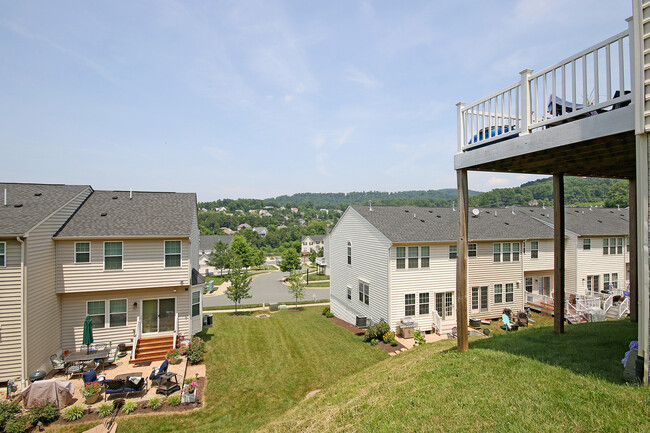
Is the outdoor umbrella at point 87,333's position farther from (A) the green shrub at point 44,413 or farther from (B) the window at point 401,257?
(B) the window at point 401,257

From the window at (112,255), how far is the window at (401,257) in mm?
14191

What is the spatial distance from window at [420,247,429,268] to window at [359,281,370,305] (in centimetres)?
374

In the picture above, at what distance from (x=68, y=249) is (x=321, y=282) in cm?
3958

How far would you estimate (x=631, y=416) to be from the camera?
417 cm

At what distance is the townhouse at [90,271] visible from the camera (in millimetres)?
12008

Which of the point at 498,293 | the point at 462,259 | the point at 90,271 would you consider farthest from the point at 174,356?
the point at 498,293

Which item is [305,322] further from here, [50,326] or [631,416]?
[631,416]

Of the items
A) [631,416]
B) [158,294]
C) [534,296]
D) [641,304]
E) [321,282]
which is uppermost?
[641,304]

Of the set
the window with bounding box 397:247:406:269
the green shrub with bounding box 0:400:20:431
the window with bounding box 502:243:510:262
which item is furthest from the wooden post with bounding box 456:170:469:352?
the window with bounding box 502:243:510:262

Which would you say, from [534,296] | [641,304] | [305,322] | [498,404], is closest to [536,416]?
[498,404]

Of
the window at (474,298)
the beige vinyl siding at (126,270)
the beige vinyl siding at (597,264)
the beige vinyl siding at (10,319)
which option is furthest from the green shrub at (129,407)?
the beige vinyl siding at (597,264)

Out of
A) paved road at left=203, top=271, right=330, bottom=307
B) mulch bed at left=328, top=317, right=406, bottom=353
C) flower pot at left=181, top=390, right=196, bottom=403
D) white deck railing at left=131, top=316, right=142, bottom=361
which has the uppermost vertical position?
white deck railing at left=131, top=316, right=142, bottom=361

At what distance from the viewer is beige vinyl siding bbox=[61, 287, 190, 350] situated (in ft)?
47.7

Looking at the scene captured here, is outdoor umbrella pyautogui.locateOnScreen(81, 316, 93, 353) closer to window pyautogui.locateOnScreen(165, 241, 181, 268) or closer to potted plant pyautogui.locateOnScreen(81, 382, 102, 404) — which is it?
potted plant pyautogui.locateOnScreen(81, 382, 102, 404)
